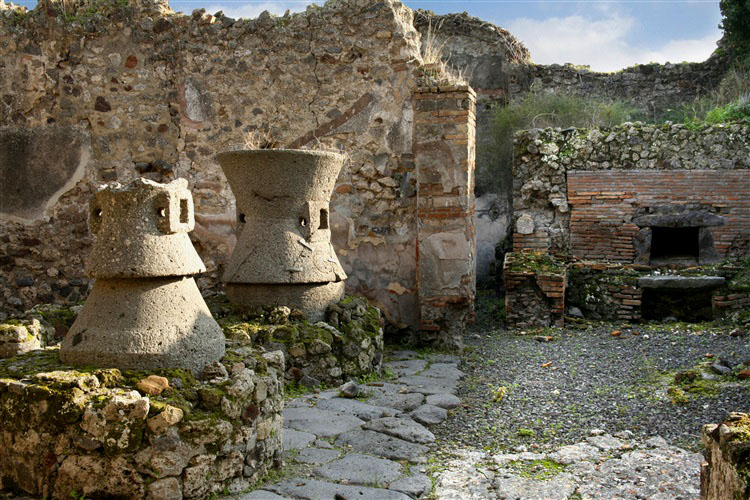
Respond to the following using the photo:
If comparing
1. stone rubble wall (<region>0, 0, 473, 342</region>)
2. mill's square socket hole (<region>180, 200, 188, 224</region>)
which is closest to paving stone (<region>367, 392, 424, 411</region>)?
stone rubble wall (<region>0, 0, 473, 342</region>)

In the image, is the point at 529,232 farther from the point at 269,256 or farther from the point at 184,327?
the point at 184,327

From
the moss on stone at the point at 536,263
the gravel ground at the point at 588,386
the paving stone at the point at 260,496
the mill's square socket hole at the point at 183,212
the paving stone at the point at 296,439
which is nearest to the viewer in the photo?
the paving stone at the point at 260,496

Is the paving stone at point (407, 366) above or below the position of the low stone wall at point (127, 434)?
below

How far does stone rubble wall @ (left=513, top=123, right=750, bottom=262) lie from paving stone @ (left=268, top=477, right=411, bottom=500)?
21.9ft

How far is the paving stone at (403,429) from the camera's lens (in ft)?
13.7

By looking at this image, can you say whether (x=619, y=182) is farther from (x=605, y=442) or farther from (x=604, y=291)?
(x=605, y=442)

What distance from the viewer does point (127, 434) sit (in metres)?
2.97

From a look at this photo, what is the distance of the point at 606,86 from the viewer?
13.9 m

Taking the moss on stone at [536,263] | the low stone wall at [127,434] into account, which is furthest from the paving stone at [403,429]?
the moss on stone at [536,263]

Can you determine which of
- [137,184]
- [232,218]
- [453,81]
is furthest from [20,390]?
[453,81]

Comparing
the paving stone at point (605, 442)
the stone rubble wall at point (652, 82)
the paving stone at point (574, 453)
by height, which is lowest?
the paving stone at point (574, 453)

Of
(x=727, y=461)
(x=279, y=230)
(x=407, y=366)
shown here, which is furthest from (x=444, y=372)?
(x=727, y=461)

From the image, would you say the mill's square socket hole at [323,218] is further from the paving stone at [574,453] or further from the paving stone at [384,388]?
the paving stone at [574,453]

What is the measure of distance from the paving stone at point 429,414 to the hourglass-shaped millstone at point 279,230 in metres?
1.18
